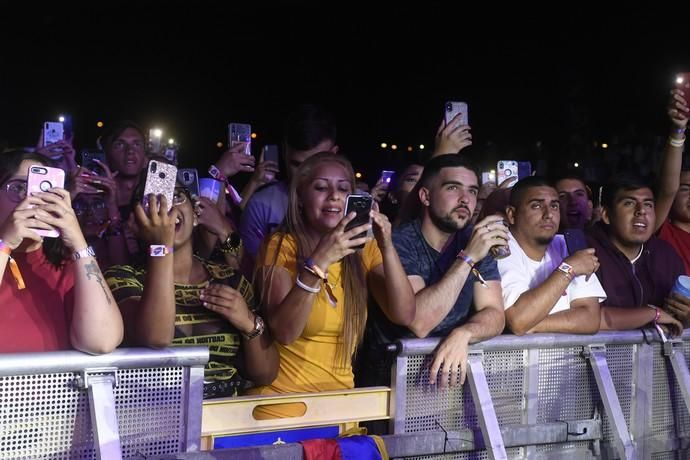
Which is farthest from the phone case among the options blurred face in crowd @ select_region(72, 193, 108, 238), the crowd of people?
blurred face in crowd @ select_region(72, 193, 108, 238)

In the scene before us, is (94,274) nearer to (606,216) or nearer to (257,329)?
(257,329)

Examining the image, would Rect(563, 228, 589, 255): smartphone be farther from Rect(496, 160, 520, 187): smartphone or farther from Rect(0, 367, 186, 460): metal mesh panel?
Rect(0, 367, 186, 460): metal mesh panel

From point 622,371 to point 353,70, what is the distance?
283 inches

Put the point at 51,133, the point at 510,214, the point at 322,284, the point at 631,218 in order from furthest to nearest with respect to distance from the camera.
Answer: the point at 51,133 → the point at 631,218 → the point at 510,214 → the point at 322,284

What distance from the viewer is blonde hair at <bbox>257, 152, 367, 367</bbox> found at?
10.5 ft

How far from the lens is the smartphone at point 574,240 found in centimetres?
414

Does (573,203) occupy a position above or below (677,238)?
above

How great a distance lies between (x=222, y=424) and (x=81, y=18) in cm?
715

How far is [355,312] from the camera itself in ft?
10.6

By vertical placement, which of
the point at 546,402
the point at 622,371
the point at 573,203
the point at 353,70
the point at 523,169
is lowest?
the point at 546,402

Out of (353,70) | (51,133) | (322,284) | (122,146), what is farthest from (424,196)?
(353,70)

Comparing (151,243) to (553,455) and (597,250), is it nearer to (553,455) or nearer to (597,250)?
(553,455)

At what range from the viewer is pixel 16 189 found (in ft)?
9.47

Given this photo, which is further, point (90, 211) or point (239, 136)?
point (239, 136)
